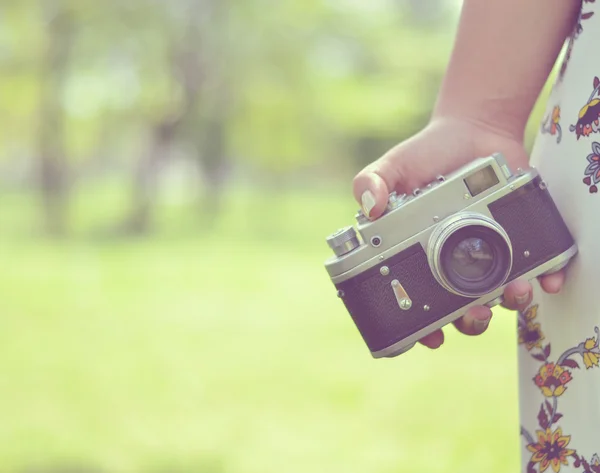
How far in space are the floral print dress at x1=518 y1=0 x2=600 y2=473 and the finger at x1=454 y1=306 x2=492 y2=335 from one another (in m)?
0.04

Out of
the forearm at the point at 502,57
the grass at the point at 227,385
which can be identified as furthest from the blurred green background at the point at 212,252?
the forearm at the point at 502,57

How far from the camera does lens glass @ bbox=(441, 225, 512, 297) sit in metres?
0.71

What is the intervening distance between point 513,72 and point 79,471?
5.38ft

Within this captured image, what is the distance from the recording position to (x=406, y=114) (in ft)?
35.9

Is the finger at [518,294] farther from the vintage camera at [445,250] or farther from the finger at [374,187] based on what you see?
the finger at [374,187]

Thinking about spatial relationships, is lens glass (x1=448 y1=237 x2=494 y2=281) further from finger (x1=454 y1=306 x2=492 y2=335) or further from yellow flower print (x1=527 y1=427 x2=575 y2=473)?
yellow flower print (x1=527 y1=427 x2=575 y2=473)

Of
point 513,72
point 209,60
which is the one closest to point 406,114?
point 209,60

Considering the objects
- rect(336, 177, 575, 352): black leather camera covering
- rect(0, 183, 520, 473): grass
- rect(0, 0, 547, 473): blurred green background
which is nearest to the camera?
rect(336, 177, 575, 352): black leather camera covering

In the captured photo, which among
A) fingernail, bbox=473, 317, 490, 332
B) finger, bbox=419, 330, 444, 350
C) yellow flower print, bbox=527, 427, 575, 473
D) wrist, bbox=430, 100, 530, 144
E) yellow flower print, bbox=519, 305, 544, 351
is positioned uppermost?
wrist, bbox=430, 100, 530, 144

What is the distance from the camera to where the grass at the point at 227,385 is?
83.4 inches

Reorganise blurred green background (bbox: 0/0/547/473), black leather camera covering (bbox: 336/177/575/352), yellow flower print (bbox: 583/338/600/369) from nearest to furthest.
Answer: yellow flower print (bbox: 583/338/600/369)
black leather camera covering (bbox: 336/177/575/352)
blurred green background (bbox: 0/0/547/473)

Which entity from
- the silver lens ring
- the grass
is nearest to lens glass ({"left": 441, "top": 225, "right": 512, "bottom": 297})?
the silver lens ring

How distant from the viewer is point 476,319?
728 mm

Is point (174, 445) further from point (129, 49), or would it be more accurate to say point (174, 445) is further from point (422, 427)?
point (129, 49)
